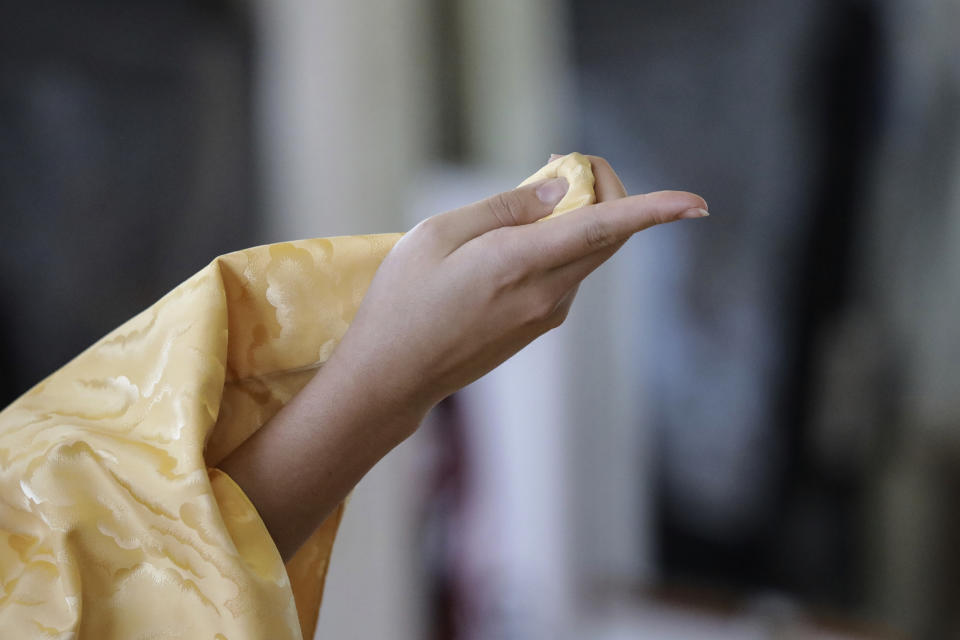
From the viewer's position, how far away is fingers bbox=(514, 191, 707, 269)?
15.2 inches

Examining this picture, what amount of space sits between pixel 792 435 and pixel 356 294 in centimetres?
120

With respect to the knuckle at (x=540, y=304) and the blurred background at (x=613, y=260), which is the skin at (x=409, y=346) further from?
the blurred background at (x=613, y=260)

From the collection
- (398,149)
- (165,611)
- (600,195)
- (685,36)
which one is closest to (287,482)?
(165,611)

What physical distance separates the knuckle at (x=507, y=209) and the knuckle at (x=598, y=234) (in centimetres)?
6

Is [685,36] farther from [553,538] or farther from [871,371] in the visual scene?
[553,538]

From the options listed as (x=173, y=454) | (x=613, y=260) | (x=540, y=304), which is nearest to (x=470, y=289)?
(x=540, y=304)

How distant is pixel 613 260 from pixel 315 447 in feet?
4.41

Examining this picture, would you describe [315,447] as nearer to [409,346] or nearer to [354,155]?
[409,346]

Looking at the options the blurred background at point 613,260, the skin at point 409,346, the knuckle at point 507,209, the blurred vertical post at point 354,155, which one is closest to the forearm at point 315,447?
the skin at point 409,346

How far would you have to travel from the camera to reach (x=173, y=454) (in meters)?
0.40

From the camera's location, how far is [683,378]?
162 cm

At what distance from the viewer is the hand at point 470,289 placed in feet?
1.33

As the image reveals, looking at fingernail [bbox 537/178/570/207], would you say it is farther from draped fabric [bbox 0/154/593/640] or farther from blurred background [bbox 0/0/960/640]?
blurred background [bbox 0/0/960/640]

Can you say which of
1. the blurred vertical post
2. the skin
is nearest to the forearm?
the skin
